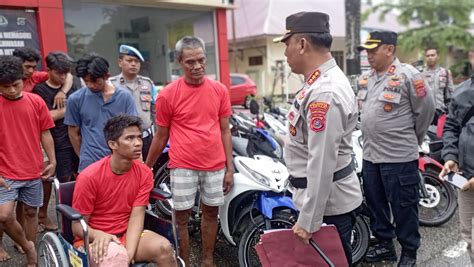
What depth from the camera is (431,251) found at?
356cm

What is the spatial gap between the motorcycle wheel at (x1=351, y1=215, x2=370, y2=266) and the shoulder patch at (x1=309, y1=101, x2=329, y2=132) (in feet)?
5.29

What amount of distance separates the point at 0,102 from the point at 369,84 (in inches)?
108

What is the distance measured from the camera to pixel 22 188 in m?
3.21

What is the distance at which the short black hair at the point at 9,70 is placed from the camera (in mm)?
2941

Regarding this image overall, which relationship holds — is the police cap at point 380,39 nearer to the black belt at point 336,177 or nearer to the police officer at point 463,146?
the police officer at point 463,146

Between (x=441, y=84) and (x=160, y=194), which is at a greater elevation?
(x=441, y=84)

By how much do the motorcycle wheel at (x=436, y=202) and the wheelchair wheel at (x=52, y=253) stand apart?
3190mm

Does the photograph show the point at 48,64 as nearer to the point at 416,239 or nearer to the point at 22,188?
the point at 22,188

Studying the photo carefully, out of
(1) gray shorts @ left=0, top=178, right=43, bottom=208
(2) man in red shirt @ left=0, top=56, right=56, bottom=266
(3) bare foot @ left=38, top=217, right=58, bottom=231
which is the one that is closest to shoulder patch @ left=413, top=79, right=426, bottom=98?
(2) man in red shirt @ left=0, top=56, right=56, bottom=266

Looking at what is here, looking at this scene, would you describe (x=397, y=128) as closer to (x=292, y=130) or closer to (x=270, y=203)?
(x=270, y=203)

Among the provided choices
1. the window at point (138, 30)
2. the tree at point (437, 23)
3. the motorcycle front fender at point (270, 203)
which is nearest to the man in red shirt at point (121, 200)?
the motorcycle front fender at point (270, 203)

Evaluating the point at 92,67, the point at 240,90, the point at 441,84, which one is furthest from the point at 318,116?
the point at 240,90

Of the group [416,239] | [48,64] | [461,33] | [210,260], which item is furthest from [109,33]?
[461,33]

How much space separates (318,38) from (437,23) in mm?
21008
